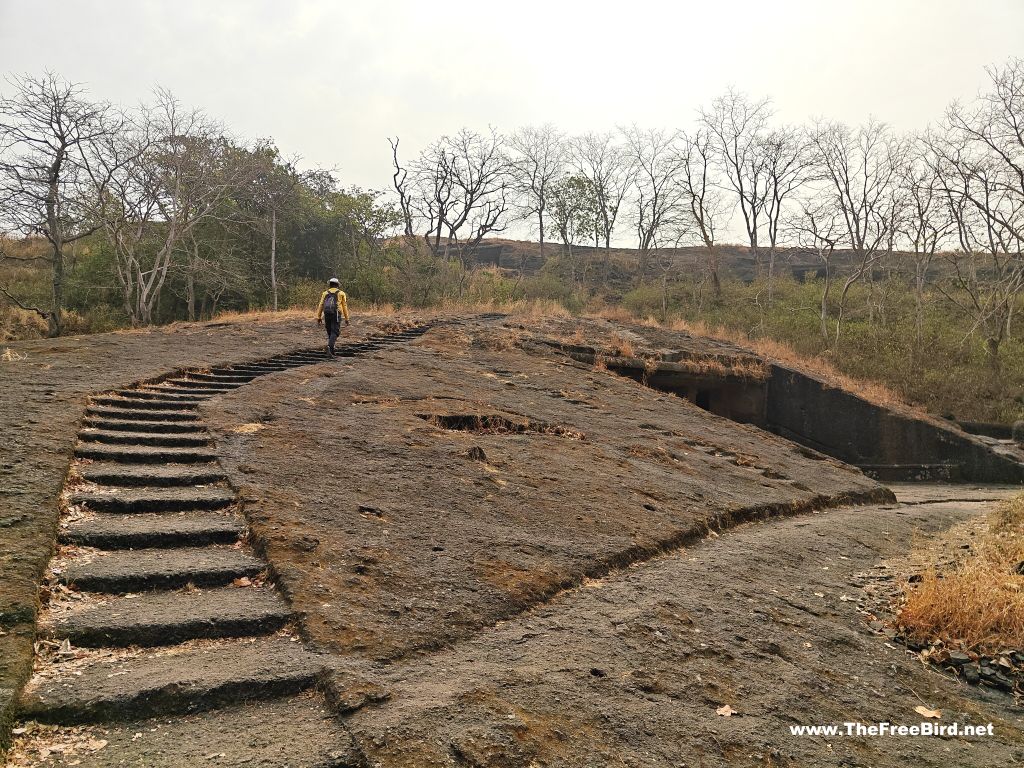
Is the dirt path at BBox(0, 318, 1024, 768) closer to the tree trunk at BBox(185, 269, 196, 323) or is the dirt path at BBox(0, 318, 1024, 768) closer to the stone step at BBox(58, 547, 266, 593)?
the stone step at BBox(58, 547, 266, 593)

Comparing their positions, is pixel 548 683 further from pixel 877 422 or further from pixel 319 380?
pixel 877 422

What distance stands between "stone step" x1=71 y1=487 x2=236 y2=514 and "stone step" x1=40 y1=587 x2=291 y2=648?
106 centimetres

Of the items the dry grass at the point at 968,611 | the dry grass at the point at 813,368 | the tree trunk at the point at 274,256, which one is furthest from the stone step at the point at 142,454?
the tree trunk at the point at 274,256

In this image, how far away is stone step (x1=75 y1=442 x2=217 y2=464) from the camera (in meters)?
4.69

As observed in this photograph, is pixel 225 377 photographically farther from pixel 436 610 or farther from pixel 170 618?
pixel 436 610

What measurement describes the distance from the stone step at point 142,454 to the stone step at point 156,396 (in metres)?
1.60

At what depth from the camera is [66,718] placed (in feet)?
7.28

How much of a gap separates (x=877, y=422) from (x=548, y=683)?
12615 mm

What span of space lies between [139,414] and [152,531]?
2807mm

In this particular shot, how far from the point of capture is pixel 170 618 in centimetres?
285

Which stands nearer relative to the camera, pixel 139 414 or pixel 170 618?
pixel 170 618

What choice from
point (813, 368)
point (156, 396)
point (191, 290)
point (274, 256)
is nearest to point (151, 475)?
point (156, 396)

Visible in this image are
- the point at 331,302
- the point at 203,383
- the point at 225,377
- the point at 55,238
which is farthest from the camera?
the point at 55,238

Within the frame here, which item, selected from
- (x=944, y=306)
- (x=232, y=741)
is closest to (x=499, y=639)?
(x=232, y=741)
